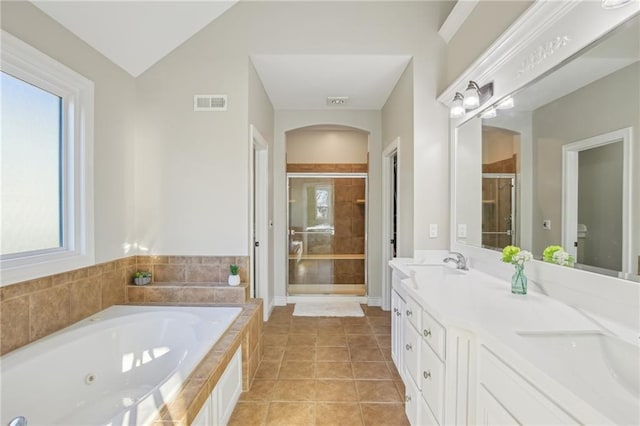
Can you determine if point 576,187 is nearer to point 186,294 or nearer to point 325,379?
point 325,379

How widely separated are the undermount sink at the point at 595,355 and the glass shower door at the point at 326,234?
3.57 meters

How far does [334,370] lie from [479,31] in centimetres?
283

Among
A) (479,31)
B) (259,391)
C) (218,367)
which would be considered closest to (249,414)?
(259,391)

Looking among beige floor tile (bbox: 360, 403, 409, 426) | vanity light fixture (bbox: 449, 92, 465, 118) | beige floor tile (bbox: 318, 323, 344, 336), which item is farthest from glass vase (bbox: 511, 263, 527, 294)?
beige floor tile (bbox: 318, 323, 344, 336)

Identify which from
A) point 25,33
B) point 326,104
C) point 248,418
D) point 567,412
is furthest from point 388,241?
point 25,33

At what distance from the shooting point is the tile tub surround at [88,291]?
1.59 m

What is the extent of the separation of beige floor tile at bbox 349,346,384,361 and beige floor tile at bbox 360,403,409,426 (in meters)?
0.61

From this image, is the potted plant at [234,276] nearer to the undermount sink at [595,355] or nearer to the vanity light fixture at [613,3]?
the undermount sink at [595,355]

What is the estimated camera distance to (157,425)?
1102 millimetres

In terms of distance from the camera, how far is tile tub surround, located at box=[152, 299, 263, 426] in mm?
1176

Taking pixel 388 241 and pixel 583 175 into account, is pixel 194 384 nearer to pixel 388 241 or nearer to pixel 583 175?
pixel 583 175

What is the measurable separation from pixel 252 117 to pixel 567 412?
2772 mm

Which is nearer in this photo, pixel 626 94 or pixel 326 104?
pixel 626 94

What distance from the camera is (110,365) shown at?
1.84m
